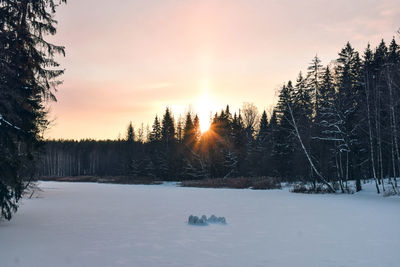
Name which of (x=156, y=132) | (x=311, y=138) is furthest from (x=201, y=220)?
(x=156, y=132)

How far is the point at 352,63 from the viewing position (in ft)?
139

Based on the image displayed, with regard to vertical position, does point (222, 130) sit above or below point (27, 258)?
above

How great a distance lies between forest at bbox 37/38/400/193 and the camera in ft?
99.9

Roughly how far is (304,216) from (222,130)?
51.1m

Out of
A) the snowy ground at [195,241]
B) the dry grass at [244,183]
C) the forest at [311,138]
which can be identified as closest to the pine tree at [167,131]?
the forest at [311,138]

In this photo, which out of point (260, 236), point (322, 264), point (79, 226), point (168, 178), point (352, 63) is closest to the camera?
point (322, 264)

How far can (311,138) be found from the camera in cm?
3164

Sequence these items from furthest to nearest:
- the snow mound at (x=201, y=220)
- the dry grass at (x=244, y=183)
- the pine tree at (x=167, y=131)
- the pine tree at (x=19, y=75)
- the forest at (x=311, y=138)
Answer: the pine tree at (x=167, y=131), the dry grass at (x=244, y=183), the forest at (x=311, y=138), the snow mound at (x=201, y=220), the pine tree at (x=19, y=75)

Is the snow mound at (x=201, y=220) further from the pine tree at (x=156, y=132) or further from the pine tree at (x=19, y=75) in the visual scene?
the pine tree at (x=156, y=132)

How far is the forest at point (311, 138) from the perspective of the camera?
30438mm

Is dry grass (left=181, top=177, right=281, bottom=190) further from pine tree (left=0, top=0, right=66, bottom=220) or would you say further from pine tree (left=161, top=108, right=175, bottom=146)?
pine tree (left=0, top=0, right=66, bottom=220)

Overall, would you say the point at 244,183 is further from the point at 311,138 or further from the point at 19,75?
the point at 19,75

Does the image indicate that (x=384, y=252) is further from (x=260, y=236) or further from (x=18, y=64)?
(x=18, y=64)

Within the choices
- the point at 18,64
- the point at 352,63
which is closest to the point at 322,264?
the point at 18,64
